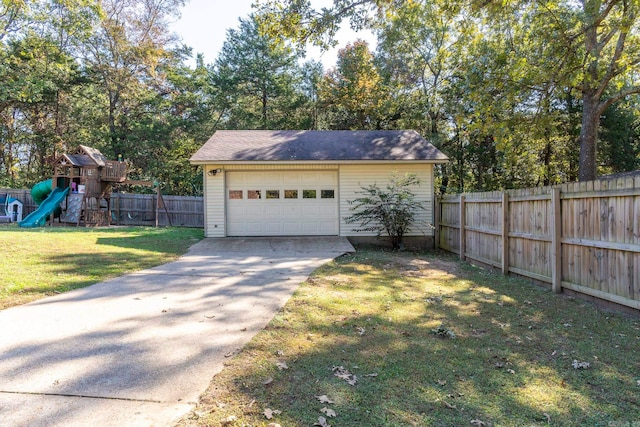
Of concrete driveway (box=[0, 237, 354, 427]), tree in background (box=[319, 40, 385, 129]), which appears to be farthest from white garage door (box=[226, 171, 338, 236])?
tree in background (box=[319, 40, 385, 129])

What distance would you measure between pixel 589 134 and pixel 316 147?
8.53 m

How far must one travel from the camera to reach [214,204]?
12625mm

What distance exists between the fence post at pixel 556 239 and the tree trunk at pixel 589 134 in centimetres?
757

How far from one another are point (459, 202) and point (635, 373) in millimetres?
7057

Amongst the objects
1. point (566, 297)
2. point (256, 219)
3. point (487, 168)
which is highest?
point (487, 168)

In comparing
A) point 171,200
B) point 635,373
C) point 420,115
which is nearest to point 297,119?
point 420,115

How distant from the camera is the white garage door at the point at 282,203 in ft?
41.8

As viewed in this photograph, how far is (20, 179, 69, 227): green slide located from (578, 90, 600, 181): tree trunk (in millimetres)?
19622

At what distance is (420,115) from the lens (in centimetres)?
2216

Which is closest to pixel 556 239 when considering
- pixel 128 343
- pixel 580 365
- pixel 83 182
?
pixel 580 365

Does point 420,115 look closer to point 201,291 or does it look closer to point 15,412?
point 201,291

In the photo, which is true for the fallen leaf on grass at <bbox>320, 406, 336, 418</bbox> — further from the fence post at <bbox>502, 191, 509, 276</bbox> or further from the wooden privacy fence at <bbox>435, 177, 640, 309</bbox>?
the fence post at <bbox>502, 191, 509, 276</bbox>

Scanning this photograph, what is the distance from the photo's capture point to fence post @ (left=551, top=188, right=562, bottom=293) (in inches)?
231

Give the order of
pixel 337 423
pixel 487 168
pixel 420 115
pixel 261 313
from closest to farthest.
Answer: pixel 337 423 < pixel 261 313 < pixel 420 115 < pixel 487 168
